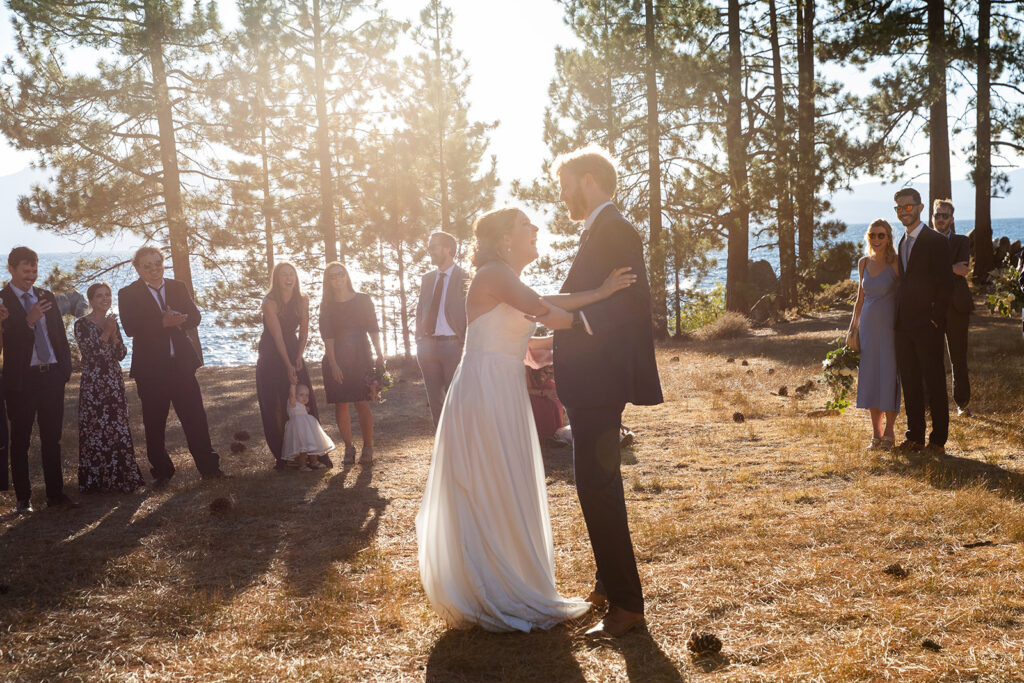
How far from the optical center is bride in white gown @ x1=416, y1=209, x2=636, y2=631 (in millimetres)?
3906

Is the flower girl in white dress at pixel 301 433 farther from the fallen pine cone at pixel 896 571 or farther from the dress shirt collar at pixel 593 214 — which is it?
the fallen pine cone at pixel 896 571

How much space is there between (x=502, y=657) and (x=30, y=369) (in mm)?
5319

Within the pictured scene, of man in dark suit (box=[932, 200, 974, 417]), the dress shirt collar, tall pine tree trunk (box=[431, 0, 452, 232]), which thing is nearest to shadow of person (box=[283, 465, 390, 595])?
the dress shirt collar

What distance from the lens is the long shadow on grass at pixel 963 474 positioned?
19.2 feet

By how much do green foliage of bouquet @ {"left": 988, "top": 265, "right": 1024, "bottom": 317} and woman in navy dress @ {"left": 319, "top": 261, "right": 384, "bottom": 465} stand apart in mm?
5851

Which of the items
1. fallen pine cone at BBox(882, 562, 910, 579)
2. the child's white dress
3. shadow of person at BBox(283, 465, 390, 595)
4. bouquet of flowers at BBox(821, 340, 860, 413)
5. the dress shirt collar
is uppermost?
the dress shirt collar

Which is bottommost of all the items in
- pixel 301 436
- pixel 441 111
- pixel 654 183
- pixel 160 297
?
pixel 301 436

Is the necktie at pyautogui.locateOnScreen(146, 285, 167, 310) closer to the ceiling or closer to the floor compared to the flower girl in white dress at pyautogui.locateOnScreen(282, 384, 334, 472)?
closer to the ceiling

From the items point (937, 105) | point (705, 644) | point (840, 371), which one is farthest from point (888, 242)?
point (937, 105)

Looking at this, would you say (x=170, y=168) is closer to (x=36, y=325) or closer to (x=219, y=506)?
(x=36, y=325)

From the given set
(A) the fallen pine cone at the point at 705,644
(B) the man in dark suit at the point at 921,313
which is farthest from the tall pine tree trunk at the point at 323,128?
(A) the fallen pine cone at the point at 705,644

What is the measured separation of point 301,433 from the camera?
27.1ft

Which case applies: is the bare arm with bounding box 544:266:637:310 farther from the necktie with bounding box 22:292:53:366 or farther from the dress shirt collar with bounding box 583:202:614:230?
the necktie with bounding box 22:292:53:366

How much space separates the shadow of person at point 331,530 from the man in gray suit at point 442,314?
113 centimetres
